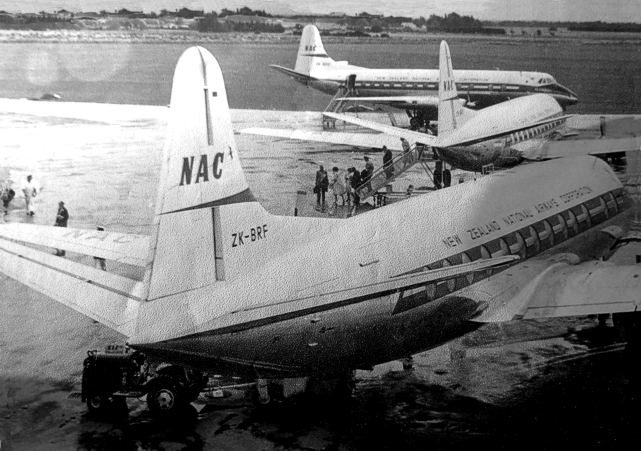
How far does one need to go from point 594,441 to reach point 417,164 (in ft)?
6.41

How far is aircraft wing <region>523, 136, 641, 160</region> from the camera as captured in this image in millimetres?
5055

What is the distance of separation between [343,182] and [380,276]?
2.71 feet

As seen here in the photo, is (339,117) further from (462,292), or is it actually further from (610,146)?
(610,146)

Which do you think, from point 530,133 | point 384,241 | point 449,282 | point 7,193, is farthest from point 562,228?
point 7,193

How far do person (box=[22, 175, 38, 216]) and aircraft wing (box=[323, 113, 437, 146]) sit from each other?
193 cm

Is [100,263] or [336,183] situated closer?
[100,263]

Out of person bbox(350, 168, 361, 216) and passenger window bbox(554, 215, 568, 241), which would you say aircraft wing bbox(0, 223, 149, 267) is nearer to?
person bbox(350, 168, 361, 216)

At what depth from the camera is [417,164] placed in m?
4.90

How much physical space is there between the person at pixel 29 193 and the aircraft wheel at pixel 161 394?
4.56ft

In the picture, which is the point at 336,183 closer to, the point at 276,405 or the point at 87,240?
the point at 276,405

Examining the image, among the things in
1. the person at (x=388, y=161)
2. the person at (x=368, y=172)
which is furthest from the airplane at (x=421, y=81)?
the person at (x=368, y=172)

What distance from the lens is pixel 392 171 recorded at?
16.0ft

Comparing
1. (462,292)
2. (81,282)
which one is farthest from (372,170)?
(81,282)

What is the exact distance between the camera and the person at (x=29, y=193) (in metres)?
4.89
